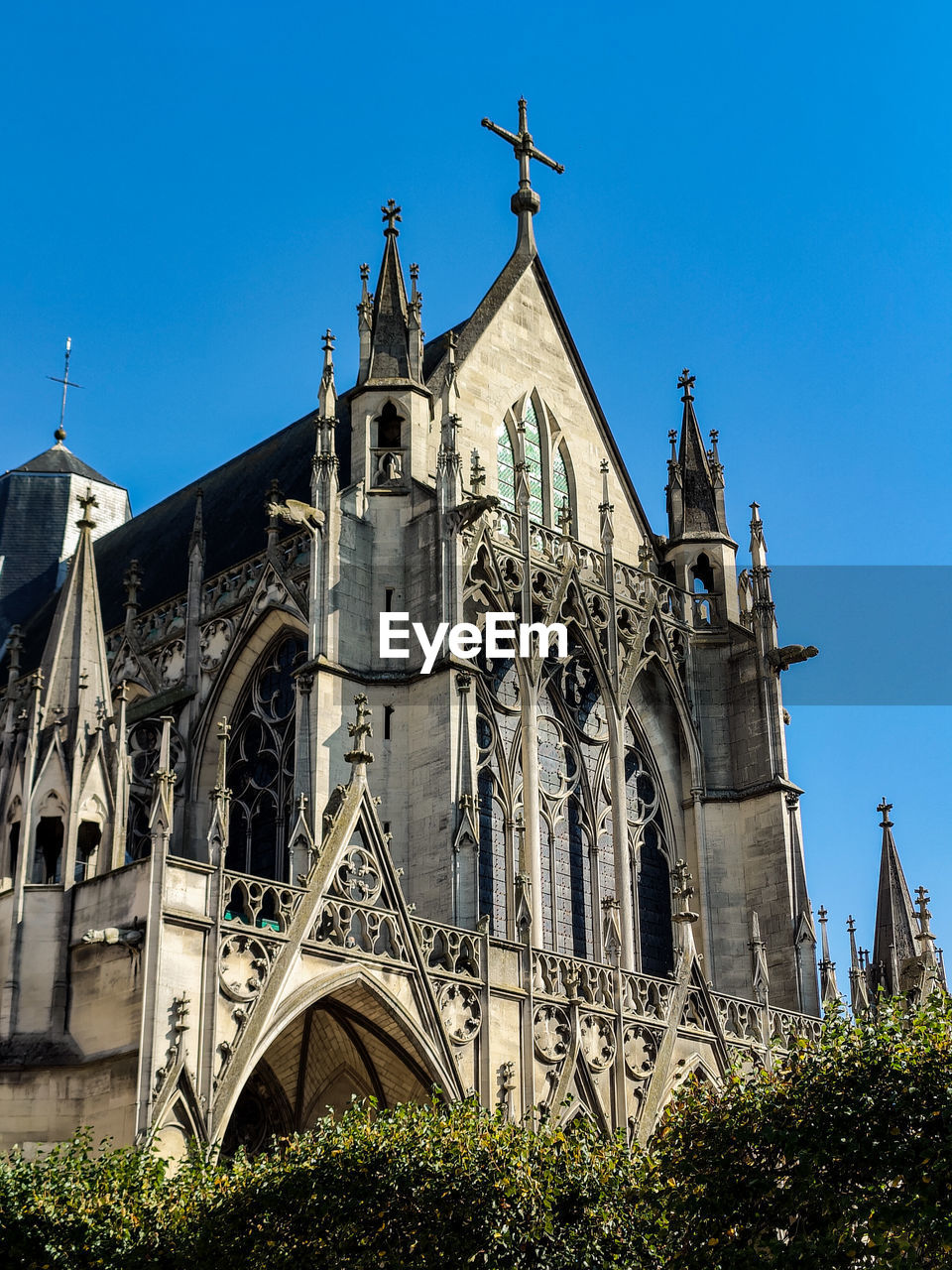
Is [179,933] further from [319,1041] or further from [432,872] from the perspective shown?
[432,872]

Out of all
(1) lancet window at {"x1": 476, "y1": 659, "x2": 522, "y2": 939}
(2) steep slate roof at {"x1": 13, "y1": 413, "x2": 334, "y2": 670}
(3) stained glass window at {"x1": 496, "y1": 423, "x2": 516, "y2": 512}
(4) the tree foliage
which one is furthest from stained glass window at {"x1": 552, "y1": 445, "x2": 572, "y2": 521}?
(4) the tree foliage

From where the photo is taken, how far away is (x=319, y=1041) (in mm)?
25344

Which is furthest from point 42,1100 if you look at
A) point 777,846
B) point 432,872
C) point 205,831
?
point 777,846

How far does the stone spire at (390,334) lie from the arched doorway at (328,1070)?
1131 centimetres

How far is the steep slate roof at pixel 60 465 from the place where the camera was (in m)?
51.8

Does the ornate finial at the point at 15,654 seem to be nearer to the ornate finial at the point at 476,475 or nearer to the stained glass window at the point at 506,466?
the ornate finial at the point at 476,475

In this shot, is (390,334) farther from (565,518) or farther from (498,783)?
(498,783)

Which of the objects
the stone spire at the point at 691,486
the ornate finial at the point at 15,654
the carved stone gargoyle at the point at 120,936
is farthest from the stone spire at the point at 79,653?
the stone spire at the point at 691,486

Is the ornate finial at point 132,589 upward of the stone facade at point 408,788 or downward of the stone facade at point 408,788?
upward

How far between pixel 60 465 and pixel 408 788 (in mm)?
26071

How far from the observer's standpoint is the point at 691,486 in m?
38.1

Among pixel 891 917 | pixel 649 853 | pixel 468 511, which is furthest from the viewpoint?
pixel 891 917

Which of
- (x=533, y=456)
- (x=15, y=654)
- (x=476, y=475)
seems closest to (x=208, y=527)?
(x=15, y=654)

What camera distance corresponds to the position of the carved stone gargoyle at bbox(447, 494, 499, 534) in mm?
29969
